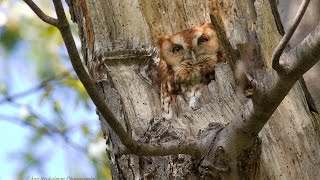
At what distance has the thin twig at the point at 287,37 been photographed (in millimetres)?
1663

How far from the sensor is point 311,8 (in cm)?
320

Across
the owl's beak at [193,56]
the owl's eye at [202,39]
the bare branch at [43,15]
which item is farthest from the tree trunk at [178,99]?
the bare branch at [43,15]

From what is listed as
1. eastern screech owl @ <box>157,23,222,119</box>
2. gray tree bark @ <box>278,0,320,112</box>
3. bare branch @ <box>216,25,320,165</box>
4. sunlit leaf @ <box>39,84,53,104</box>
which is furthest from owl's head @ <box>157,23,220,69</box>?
sunlit leaf @ <box>39,84,53,104</box>

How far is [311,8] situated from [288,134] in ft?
3.12

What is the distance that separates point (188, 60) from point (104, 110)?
4.52ft

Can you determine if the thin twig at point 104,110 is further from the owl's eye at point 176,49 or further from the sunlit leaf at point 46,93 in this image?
the sunlit leaf at point 46,93

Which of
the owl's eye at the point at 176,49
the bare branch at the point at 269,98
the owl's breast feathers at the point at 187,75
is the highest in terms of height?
the owl's eye at the point at 176,49

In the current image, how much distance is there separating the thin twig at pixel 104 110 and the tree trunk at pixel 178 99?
15 centimetres

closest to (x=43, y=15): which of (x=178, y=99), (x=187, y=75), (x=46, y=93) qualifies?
(x=178, y=99)

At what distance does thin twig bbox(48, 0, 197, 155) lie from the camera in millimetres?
1770

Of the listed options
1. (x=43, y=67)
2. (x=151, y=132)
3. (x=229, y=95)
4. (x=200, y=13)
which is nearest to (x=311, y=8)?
(x=200, y=13)

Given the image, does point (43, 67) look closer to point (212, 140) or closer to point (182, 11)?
point (182, 11)

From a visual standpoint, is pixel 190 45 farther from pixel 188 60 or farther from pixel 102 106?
pixel 102 106

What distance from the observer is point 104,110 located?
1.89 meters
